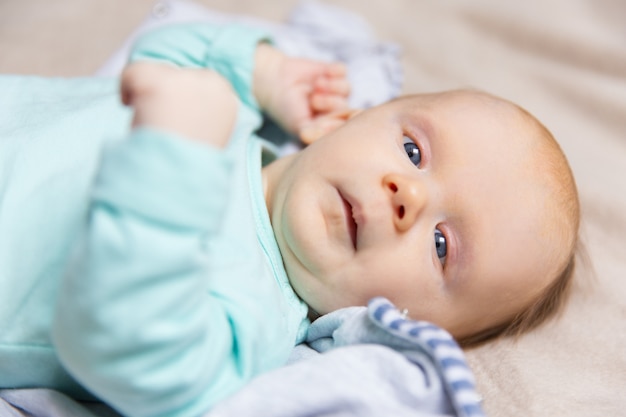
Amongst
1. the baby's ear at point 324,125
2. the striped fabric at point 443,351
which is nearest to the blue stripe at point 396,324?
the striped fabric at point 443,351

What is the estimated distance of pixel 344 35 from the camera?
158cm

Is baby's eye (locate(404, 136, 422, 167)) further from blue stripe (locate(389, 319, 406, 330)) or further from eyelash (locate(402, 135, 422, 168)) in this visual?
blue stripe (locate(389, 319, 406, 330))

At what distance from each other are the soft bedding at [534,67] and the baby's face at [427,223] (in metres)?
0.15

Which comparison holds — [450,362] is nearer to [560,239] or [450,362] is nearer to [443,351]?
[443,351]

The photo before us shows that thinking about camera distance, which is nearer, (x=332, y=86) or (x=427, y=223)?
(x=427, y=223)

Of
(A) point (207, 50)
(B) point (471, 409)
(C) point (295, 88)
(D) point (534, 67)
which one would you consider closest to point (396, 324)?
(B) point (471, 409)

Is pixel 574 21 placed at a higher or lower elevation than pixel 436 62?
higher

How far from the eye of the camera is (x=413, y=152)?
3.29 ft

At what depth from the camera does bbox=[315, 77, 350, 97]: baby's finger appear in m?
1.33

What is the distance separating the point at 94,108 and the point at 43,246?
0.86 feet

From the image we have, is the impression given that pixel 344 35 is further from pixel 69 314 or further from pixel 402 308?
pixel 69 314

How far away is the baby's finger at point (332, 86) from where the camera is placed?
1.33 m

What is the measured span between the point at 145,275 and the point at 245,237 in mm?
299

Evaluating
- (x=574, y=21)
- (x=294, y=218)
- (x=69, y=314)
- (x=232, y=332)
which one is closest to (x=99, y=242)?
(x=69, y=314)
